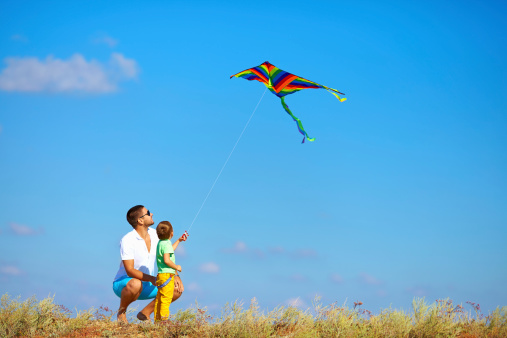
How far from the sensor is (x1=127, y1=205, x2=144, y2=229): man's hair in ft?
32.4

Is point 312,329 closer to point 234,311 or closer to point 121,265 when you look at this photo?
point 234,311

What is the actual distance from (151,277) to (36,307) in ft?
8.42

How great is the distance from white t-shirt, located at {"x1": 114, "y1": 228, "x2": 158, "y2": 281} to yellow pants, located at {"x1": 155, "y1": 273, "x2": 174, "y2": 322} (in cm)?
73

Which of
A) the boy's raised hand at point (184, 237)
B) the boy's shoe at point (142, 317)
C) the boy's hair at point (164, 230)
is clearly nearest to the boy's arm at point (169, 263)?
the boy's hair at point (164, 230)

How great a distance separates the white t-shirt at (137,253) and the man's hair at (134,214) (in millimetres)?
150

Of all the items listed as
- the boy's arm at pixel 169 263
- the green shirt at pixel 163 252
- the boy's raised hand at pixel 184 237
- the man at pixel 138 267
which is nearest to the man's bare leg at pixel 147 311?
the man at pixel 138 267

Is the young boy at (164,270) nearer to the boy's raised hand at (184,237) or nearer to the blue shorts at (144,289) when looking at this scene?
the boy's raised hand at (184,237)

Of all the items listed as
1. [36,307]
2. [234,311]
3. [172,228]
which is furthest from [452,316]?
[36,307]

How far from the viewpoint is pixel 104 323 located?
9844 mm

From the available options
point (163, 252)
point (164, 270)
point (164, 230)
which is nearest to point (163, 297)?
point (164, 270)

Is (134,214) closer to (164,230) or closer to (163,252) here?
(164,230)

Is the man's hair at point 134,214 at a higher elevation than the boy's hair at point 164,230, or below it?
higher

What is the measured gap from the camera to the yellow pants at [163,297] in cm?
900

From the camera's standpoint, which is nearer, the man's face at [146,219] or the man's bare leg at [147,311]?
the man's bare leg at [147,311]
